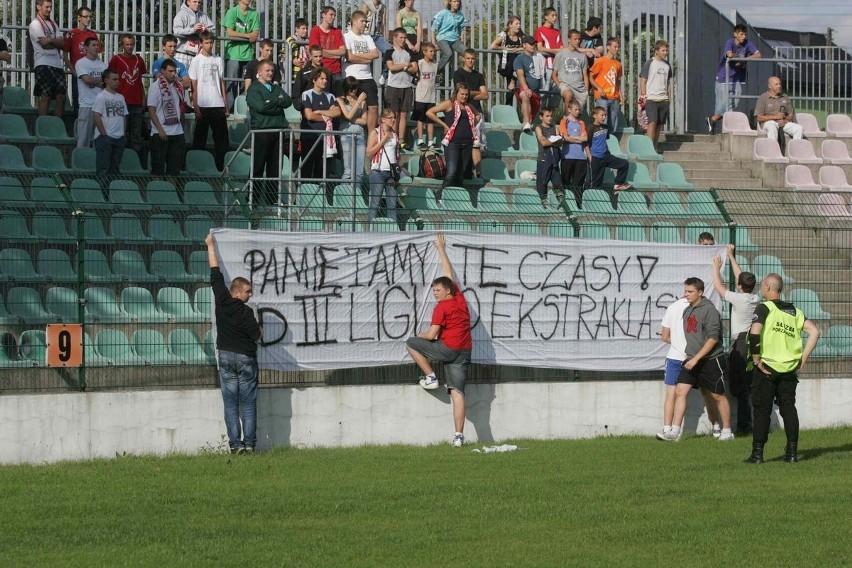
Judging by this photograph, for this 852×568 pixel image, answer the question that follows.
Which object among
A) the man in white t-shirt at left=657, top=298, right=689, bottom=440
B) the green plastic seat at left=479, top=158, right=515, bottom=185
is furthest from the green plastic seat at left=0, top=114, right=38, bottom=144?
the man in white t-shirt at left=657, top=298, right=689, bottom=440

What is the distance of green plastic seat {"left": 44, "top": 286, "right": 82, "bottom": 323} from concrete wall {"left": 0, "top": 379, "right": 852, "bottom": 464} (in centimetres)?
87

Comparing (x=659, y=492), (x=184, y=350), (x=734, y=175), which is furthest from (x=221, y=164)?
(x=659, y=492)

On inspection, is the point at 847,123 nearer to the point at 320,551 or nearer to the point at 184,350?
the point at 184,350

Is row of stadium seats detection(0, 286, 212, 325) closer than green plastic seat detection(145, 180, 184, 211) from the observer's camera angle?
Yes

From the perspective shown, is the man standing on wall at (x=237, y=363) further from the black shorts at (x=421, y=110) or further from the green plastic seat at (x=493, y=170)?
the black shorts at (x=421, y=110)

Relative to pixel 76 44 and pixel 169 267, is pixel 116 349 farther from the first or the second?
pixel 76 44

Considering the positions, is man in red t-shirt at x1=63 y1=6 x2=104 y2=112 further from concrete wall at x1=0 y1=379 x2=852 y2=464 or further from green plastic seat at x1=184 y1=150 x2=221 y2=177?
concrete wall at x1=0 y1=379 x2=852 y2=464

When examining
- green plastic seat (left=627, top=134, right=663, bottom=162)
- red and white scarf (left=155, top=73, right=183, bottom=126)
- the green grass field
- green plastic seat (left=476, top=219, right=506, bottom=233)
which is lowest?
the green grass field

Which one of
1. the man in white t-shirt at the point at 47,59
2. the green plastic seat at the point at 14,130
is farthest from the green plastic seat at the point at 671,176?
the green plastic seat at the point at 14,130

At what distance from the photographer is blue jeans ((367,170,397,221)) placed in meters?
17.4

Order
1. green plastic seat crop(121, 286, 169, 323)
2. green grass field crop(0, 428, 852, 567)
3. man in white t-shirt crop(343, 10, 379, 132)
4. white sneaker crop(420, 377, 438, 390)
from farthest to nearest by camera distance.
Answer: man in white t-shirt crop(343, 10, 379, 132), white sneaker crop(420, 377, 438, 390), green plastic seat crop(121, 286, 169, 323), green grass field crop(0, 428, 852, 567)

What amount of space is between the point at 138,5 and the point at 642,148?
9.41 m

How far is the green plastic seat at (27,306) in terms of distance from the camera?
14.5m

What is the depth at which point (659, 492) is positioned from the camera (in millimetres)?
12062
